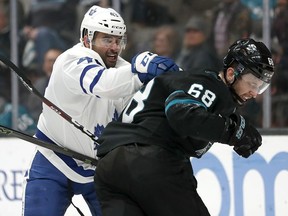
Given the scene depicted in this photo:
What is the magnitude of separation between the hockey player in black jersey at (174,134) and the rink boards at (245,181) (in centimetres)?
169

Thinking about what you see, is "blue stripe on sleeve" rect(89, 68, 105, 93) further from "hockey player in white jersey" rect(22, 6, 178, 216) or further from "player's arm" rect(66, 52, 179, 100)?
"hockey player in white jersey" rect(22, 6, 178, 216)

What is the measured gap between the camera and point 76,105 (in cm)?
376

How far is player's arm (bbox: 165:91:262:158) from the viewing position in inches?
115

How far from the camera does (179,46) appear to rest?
5.87 m

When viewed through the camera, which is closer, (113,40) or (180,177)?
(180,177)

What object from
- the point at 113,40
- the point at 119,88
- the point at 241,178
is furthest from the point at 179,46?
the point at 119,88

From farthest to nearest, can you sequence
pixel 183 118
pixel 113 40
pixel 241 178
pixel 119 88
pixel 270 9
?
1. pixel 270 9
2. pixel 241 178
3. pixel 113 40
4. pixel 119 88
5. pixel 183 118

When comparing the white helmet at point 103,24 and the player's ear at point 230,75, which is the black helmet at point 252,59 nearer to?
the player's ear at point 230,75

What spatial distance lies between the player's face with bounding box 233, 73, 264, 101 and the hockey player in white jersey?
2.24 ft

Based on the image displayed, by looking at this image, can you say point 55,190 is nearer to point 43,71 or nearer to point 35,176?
point 35,176

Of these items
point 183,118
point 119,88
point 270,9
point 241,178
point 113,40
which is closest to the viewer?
point 183,118

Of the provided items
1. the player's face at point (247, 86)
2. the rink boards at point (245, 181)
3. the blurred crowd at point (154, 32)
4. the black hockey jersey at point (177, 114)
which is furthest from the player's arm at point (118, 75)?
the blurred crowd at point (154, 32)

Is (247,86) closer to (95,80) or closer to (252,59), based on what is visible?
(252,59)

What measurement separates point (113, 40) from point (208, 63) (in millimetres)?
2115
